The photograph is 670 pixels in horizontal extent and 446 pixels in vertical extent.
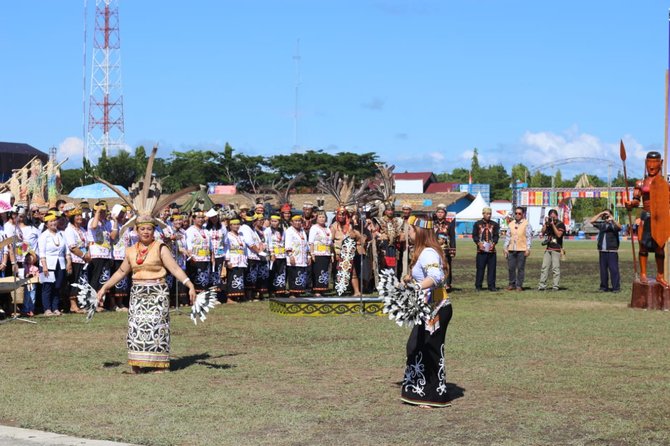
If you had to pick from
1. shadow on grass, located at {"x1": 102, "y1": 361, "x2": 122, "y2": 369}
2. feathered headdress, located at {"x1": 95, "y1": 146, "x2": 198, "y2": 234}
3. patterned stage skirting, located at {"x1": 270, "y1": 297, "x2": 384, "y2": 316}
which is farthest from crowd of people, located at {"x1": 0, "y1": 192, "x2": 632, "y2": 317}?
shadow on grass, located at {"x1": 102, "y1": 361, "x2": 122, "y2": 369}

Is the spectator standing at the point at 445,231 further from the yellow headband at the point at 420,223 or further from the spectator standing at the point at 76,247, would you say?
the yellow headband at the point at 420,223

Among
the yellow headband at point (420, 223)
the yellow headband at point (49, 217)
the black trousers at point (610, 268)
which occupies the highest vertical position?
the yellow headband at point (49, 217)

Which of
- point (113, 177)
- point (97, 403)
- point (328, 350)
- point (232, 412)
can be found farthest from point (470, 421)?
point (113, 177)

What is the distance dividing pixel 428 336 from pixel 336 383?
1.47 m

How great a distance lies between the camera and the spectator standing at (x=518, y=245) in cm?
2403

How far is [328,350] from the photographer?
522 inches

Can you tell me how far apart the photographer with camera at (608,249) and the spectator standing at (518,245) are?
62.7 inches

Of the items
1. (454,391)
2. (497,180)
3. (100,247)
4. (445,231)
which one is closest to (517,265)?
(445,231)

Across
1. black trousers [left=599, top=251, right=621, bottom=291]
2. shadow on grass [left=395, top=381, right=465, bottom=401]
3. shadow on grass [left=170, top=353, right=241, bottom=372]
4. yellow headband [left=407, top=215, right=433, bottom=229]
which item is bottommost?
shadow on grass [left=395, top=381, right=465, bottom=401]

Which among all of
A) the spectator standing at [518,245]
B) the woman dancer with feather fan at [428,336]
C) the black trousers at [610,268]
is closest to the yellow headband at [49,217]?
the woman dancer with feather fan at [428,336]

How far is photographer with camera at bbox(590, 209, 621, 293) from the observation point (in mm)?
23812

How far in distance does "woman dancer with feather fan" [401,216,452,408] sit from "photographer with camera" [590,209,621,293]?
1470cm

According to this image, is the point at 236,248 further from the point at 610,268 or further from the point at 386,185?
the point at 610,268

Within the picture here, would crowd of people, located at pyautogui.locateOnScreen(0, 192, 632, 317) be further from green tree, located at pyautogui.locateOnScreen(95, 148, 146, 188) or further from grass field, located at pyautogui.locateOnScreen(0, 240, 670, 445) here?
green tree, located at pyautogui.locateOnScreen(95, 148, 146, 188)
